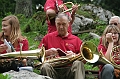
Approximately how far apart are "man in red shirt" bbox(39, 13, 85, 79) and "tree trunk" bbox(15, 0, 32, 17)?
945 centimetres

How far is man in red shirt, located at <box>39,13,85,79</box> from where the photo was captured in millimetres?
5043

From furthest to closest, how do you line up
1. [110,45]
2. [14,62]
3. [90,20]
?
[90,20]
[110,45]
[14,62]

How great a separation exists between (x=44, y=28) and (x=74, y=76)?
5.31 meters

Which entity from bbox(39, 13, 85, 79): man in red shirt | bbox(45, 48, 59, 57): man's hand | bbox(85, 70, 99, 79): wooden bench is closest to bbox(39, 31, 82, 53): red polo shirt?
bbox(39, 13, 85, 79): man in red shirt

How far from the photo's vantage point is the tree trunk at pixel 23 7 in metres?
14.8

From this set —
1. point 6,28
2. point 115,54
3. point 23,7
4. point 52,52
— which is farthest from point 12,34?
point 23,7

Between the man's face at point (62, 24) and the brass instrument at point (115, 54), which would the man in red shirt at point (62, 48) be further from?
the brass instrument at point (115, 54)

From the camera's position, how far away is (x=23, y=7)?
591 inches

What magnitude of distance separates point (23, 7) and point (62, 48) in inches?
386

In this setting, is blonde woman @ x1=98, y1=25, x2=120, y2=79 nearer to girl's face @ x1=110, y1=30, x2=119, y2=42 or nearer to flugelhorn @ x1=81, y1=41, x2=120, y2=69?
girl's face @ x1=110, y1=30, x2=119, y2=42

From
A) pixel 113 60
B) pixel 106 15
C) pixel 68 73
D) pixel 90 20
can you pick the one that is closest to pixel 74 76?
pixel 68 73

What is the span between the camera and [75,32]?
10.5 m

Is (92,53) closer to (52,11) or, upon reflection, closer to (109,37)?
(109,37)

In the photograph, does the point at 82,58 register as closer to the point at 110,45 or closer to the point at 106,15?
the point at 110,45
